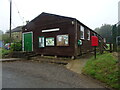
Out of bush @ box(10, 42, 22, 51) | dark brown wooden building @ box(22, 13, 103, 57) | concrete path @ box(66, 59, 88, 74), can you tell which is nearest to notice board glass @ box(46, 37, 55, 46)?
dark brown wooden building @ box(22, 13, 103, 57)

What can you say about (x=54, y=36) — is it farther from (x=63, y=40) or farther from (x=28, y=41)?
(x=28, y=41)

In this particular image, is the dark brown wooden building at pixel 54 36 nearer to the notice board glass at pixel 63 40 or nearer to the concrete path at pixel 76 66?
the notice board glass at pixel 63 40

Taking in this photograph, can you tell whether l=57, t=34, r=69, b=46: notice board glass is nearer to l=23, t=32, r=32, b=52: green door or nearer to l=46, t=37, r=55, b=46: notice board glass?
l=46, t=37, r=55, b=46: notice board glass

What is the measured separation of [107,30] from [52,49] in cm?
5246

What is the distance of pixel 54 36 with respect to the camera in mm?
11508

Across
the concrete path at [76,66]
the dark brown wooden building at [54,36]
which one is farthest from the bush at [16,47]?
the concrete path at [76,66]

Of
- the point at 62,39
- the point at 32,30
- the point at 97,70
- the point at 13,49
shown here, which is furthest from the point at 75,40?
the point at 13,49

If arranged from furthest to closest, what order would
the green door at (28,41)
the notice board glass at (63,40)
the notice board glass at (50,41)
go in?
the green door at (28,41), the notice board glass at (50,41), the notice board glass at (63,40)

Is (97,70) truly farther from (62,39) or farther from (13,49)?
(13,49)

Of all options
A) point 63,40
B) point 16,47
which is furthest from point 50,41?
point 16,47

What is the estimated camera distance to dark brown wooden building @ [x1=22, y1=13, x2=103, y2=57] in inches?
412

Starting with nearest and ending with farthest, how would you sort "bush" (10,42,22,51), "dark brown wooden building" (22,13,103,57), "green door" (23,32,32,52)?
"dark brown wooden building" (22,13,103,57), "green door" (23,32,32,52), "bush" (10,42,22,51)

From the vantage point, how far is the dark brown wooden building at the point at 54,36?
10.5m

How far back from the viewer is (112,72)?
16.8ft
